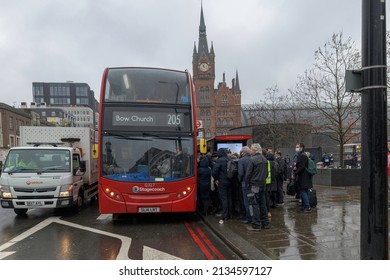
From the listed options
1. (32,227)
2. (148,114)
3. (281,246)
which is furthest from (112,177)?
(281,246)

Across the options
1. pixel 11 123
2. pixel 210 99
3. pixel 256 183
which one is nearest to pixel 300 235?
pixel 256 183

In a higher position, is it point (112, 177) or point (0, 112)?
point (0, 112)

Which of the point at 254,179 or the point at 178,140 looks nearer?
the point at 254,179

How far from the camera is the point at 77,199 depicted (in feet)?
30.1

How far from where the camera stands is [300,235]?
594cm

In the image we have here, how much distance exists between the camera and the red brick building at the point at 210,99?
10225 centimetres

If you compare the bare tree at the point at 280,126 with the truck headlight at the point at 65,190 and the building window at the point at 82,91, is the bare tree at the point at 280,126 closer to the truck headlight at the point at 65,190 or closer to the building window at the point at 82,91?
the truck headlight at the point at 65,190

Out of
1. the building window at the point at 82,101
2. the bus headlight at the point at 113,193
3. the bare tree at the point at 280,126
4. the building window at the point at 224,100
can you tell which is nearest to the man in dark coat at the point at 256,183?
the bus headlight at the point at 113,193

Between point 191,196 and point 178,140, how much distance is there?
1.44m

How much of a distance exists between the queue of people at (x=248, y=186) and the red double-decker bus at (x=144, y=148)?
0.69 metres

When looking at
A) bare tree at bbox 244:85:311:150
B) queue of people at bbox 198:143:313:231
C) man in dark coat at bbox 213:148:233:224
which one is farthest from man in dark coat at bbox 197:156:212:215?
bare tree at bbox 244:85:311:150

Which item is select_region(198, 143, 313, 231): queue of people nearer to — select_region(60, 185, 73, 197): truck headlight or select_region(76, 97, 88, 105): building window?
select_region(60, 185, 73, 197): truck headlight

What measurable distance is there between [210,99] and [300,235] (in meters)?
99.7
